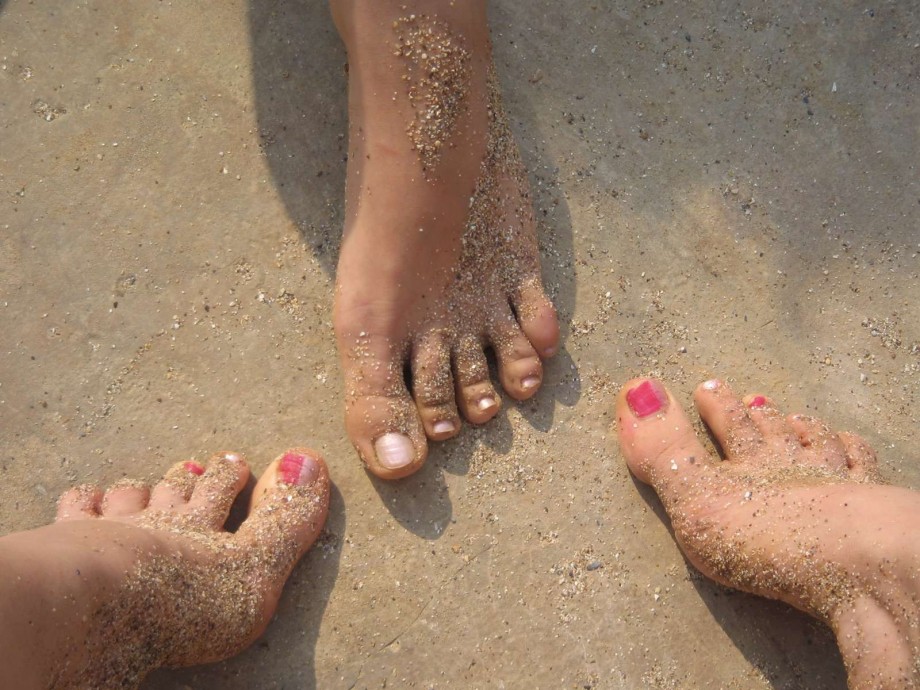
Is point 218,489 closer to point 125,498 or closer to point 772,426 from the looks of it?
point 125,498

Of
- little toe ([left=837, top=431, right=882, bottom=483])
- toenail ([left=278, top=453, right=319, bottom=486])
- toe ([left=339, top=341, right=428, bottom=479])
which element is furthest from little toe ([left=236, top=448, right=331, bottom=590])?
little toe ([left=837, top=431, right=882, bottom=483])

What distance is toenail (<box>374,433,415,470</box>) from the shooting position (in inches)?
64.6

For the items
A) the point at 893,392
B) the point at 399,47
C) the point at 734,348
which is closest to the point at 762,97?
the point at 734,348

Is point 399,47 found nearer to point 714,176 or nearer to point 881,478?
point 714,176

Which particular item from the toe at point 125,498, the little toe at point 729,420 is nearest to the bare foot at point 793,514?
the little toe at point 729,420

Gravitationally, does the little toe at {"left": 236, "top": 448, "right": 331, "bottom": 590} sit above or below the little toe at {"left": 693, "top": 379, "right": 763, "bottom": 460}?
below

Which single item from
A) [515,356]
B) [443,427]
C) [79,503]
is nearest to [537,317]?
[515,356]

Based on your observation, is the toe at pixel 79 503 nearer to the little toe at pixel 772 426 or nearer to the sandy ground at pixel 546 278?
the sandy ground at pixel 546 278

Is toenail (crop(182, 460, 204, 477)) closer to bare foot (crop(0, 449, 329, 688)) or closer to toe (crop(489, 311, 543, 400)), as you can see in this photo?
bare foot (crop(0, 449, 329, 688))

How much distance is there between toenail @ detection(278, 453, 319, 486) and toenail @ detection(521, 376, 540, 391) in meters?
0.49

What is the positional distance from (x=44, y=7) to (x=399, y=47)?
0.89 meters

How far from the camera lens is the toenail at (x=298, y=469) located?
65.3 inches

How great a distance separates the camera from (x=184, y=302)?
5.71 feet

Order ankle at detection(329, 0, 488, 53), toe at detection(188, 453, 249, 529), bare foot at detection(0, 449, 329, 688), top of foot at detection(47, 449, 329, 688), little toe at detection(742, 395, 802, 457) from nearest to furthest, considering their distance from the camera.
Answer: bare foot at detection(0, 449, 329, 688)
top of foot at detection(47, 449, 329, 688)
ankle at detection(329, 0, 488, 53)
toe at detection(188, 453, 249, 529)
little toe at detection(742, 395, 802, 457)
